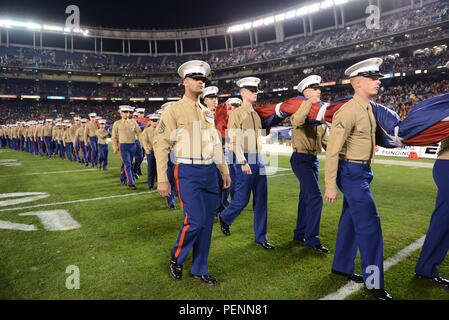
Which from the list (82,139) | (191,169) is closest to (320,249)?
(191,169)

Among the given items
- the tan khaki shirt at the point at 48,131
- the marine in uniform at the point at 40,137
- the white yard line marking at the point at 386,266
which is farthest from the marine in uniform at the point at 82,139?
the white yard line marking at the point at 386,266

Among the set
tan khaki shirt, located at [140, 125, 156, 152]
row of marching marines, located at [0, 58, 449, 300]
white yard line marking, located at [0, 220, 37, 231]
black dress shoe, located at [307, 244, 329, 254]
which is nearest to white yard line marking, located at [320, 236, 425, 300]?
row of marching marines, located at [0, 58, 449, 300]

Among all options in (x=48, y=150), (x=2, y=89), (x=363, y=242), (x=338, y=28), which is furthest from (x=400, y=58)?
(x=2, y=89)

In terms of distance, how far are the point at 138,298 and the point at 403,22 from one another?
1761 inches

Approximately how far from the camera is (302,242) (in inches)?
166

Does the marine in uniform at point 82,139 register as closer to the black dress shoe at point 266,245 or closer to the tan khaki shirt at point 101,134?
the tan khaki shirt at point 101,134

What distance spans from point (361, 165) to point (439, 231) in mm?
1061

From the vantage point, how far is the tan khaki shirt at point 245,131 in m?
4.09

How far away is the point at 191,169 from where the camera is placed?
3033mm

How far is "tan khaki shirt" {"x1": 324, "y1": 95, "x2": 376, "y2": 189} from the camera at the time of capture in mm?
2764

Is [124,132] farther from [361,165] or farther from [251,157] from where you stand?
[361,165]

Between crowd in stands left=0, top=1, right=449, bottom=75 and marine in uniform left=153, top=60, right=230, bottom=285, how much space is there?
128 ft

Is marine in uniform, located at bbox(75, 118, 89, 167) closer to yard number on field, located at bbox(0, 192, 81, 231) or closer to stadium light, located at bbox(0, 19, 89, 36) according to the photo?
yard number on field, located at bbox(0, 192, 81, 231)
